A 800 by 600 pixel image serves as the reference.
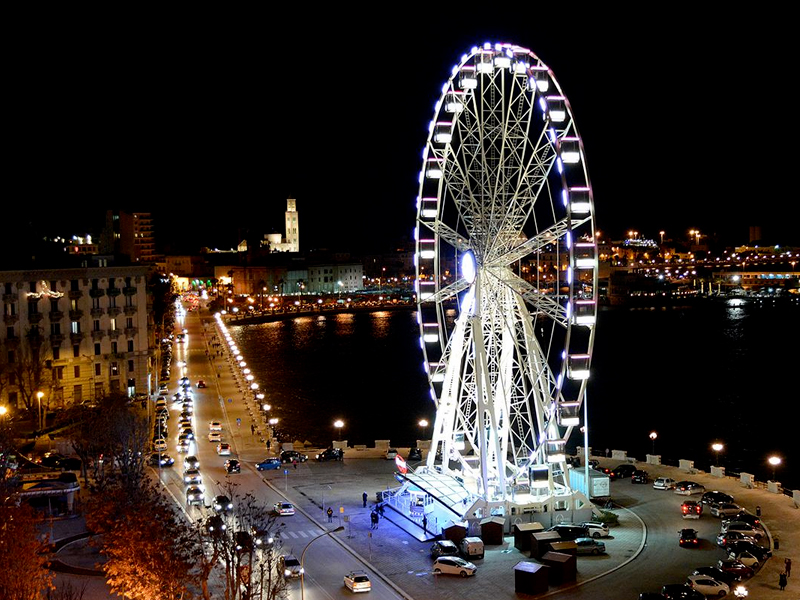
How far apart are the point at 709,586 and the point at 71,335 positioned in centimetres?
3400

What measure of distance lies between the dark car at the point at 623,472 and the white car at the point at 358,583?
44.3ft

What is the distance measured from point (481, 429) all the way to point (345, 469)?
8568mm

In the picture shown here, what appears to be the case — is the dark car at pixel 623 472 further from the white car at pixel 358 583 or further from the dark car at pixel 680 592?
the white car at pixel 358 583

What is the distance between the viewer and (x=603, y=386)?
65438 mm

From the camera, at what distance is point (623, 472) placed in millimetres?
31297

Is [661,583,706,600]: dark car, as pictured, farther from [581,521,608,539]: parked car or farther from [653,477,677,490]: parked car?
[653,477,677,490]: parked car

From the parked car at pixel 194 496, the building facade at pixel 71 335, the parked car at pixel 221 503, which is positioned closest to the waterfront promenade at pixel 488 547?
the parked car at pixel 221 503

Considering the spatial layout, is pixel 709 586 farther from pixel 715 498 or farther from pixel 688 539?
pixel 715 498

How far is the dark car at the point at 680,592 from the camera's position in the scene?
61.9 feet

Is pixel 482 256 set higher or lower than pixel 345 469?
higher

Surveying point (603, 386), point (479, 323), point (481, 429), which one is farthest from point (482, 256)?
point (603, 386)

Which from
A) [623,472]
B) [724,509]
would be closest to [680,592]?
[724,509]

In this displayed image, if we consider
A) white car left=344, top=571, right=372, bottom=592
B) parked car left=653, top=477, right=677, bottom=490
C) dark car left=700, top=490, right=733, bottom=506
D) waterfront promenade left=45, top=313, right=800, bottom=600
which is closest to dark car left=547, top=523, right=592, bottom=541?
waterfront promenade left=45, top=313, right=800, bottom=600

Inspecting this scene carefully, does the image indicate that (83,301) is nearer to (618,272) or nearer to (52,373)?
(52,373)
